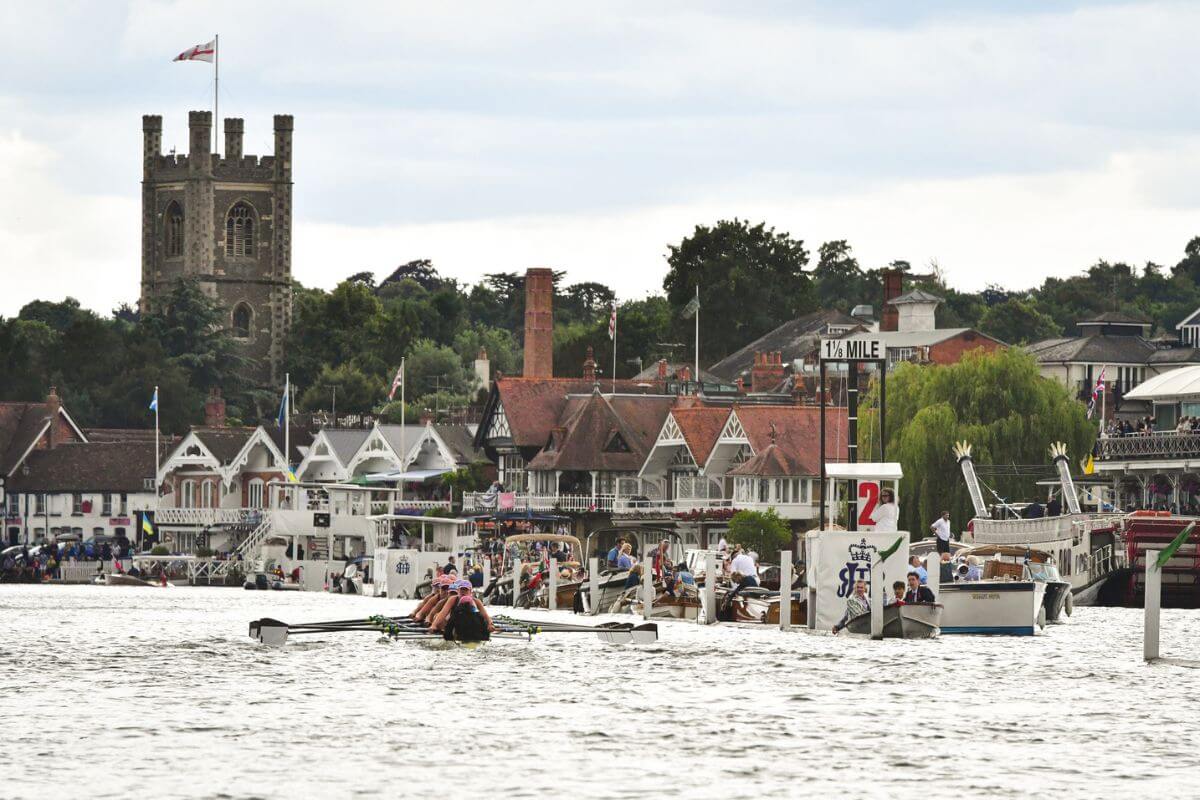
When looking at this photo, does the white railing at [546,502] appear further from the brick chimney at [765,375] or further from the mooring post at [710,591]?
the mooring post at [710,591]

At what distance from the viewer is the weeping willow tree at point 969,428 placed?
306ft

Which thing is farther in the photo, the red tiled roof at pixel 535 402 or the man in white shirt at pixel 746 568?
the red tiled roof at pixel 535 402

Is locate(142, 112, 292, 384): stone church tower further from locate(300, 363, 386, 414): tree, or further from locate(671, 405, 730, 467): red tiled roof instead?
locate(671, 405, 730, 467): red tiled roof

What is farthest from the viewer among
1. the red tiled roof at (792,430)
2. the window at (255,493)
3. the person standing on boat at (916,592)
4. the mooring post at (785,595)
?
the window at (255,493)

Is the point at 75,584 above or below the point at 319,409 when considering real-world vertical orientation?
below

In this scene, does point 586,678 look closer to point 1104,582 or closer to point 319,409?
point 1104,582

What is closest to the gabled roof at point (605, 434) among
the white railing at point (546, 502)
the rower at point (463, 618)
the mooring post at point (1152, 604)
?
the white railing at point (546, 502)

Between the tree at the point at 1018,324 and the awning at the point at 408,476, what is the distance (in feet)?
188

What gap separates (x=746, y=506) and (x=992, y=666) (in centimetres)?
6435

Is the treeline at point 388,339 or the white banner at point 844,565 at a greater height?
the treeline at point 388,339

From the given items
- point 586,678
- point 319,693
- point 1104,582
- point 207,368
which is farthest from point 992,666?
point 207,368

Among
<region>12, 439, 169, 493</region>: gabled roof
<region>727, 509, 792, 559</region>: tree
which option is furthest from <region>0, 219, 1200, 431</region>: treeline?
<region>727, 509, 792, 559</region>: tree

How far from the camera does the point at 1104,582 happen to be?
78188 mm

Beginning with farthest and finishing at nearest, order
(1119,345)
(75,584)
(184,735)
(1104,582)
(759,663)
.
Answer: (1119,345) < (75,584) < (1104,582) < (759,663) < (184,735)
